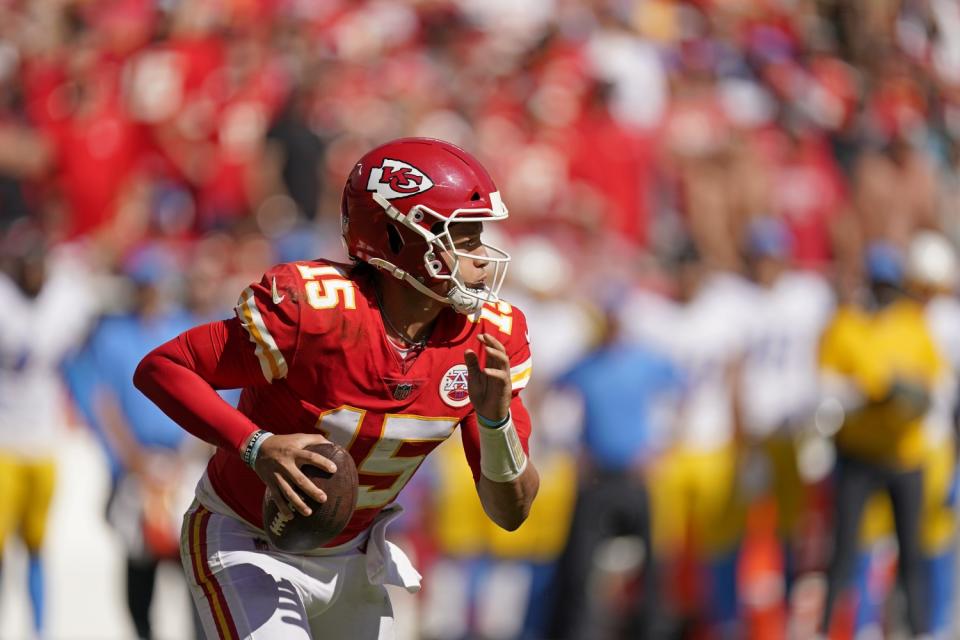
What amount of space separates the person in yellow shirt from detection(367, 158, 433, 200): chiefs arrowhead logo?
4.62 metres

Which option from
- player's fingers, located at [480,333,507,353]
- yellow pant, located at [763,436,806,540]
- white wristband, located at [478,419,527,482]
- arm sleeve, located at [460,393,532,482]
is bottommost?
yellow pant, located at [763,436,806,540]

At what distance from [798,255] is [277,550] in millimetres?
7537

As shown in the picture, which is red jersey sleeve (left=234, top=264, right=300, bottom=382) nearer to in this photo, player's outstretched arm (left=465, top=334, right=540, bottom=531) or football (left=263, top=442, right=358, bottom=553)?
football (left=263, top=442, right=358, bottom=553)

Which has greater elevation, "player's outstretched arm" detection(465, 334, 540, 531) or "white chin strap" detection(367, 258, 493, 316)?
"white chin strap" detection(367, 258, 493, 316)

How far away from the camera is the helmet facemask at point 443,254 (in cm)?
404

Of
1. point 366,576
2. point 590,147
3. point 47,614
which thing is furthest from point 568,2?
point 366,576

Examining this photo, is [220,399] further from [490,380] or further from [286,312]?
[490,380]

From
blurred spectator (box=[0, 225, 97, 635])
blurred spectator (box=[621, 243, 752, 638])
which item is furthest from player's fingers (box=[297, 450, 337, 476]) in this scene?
blurred spectator (box=[621, 243, 752, 638])

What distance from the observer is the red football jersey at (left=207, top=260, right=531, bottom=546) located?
396 cm

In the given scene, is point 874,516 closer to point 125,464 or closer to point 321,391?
point 125,464

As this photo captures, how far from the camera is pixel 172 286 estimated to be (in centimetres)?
854

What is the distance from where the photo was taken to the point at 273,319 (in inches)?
155

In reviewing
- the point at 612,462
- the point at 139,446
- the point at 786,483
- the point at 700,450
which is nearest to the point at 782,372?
the point at 786,483

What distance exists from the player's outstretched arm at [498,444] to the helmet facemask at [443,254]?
5.2 inches
